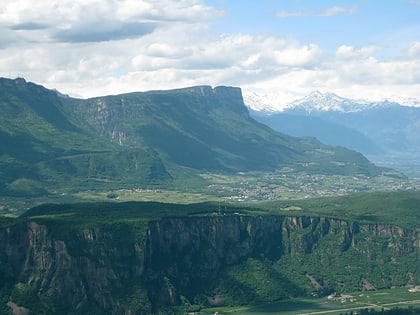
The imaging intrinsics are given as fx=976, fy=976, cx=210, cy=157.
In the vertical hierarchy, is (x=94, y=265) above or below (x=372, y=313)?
above

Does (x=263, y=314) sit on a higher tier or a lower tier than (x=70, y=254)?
lower

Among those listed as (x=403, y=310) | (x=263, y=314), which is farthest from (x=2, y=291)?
(x=403, y=310)

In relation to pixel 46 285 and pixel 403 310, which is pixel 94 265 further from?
pixel 403 310

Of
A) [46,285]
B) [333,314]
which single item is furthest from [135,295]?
[333,314]

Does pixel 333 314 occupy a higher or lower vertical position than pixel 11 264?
lower

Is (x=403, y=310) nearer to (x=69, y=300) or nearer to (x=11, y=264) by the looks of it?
(x=69, y=300)

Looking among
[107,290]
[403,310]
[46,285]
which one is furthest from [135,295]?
[403,310]

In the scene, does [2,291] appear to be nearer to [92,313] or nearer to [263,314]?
[92,313]
